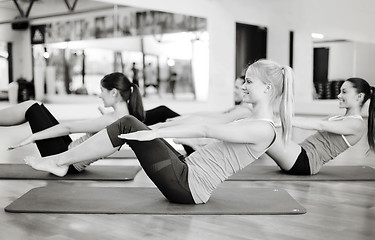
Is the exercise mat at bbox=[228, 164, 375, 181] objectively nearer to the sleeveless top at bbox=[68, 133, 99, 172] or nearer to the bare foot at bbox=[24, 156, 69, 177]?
the sleeveless top at bbox=[68, 133, 99, 172]

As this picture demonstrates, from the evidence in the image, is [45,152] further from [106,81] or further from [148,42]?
[148,42]

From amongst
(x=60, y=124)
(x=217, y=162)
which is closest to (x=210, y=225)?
(x=217, y=162)

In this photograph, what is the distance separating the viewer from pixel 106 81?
298 centimetres

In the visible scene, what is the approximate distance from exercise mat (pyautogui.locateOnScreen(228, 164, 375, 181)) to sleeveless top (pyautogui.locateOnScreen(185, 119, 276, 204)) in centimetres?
93

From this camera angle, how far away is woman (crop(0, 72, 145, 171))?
113 inches

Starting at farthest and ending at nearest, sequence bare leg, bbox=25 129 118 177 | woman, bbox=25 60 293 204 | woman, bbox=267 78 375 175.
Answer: woman, bbox=267 78 375 175 → bare leg, bbox=25 129 118 177 → woman, bbox=25 60 293 204

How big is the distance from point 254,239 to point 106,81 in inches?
62.8

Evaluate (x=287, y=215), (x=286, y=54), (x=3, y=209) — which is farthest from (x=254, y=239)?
(x=286, y=54)

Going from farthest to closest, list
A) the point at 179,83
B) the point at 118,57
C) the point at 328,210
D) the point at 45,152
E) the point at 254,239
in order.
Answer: the point at 179,83, the point at 118,57, the point at 45,152, the point at 328,210, the point at 254,239

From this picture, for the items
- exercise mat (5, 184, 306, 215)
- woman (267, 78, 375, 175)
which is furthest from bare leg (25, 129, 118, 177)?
woman (267, 78, 375, 175)

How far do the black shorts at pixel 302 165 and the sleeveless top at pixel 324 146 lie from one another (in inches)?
1.5

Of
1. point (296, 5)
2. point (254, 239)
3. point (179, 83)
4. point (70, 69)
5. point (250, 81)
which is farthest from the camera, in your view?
point (296, 5)

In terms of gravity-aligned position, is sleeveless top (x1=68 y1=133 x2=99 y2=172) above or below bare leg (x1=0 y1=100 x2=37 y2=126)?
→ below

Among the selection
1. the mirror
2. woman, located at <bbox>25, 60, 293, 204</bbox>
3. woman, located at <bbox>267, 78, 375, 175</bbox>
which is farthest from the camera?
the mirror
